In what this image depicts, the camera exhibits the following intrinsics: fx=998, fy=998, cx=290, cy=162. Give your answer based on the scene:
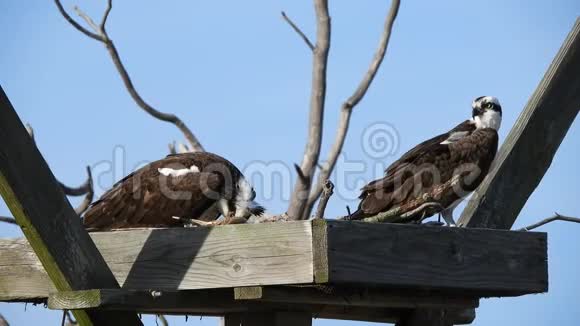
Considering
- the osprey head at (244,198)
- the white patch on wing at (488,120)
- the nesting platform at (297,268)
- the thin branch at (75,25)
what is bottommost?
the nesting platform at (297,268)

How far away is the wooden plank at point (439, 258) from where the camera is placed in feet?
11.9

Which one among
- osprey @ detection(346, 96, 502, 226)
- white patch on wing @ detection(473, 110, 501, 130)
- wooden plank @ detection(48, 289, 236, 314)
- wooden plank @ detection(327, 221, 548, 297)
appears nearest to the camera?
wooden plank @ detection(48, 289, 236, 314)

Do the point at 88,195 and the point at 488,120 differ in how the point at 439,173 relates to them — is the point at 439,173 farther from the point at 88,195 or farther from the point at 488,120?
the point at 88,195

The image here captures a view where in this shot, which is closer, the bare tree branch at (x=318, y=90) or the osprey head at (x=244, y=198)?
the osprey head at (x=244, y=198)

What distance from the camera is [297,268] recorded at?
3.55 metres

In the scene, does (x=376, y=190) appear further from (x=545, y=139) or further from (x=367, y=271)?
(x=367, y=271)

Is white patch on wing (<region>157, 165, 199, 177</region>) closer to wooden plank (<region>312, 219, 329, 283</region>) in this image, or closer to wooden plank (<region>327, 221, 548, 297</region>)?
wooden plank (<region>327, 221, 548, 297</region>)

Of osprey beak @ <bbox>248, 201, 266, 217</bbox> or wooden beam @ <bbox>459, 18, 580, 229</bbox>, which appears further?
osprey beak @ <bbox>248, 201, 266, 217</bbox>

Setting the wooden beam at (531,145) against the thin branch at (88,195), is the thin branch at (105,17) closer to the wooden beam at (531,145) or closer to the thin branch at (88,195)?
the thin branch at (88,195)

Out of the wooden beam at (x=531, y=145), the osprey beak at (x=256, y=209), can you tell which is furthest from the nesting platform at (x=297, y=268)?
the osprey beak at (x=256, y=209)

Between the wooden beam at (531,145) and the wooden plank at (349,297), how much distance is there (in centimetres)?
42

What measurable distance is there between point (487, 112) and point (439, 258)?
11.8 ft

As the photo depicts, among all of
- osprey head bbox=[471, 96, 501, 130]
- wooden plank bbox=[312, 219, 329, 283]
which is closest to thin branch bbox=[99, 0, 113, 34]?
osprey head bbox=[471, 96, 501, 130]

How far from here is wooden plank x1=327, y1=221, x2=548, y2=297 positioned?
361 cm
